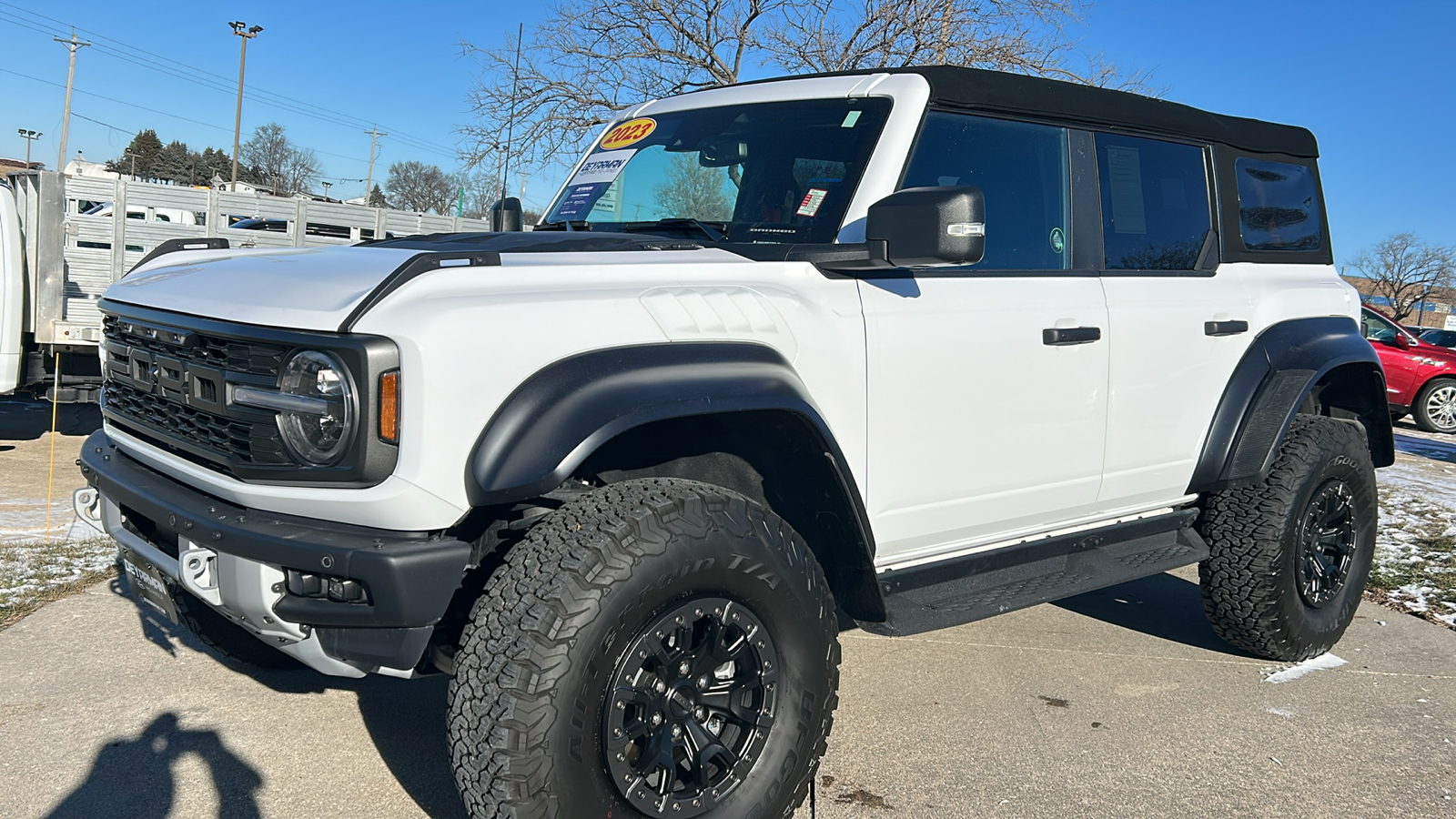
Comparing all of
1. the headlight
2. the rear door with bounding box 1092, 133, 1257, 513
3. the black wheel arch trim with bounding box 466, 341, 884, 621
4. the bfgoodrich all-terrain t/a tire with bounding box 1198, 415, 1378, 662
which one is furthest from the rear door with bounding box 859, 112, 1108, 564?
the headlight

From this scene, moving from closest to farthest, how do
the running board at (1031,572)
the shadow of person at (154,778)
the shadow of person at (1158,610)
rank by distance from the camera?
the shadow of person at (154,778) → the running board at (1031,572) → the shadow of person at (1158,610)

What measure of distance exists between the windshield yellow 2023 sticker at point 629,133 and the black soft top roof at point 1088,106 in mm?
453

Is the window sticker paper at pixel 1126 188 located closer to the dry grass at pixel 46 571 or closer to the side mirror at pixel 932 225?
the side mirror at pixel 932 225

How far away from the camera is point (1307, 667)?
4.68 metres

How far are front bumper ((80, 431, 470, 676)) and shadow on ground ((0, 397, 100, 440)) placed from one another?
7.46 meters

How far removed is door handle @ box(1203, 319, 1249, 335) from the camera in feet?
13.7

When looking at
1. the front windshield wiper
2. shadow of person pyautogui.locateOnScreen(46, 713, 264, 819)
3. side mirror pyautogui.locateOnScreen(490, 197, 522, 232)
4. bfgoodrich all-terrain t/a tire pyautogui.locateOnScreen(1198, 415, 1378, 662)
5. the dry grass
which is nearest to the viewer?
shadow of person pyautogui.locateOnScreen(46, 713, 264, 819)

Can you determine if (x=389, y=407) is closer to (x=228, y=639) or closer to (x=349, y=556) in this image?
(x=349, y=556)

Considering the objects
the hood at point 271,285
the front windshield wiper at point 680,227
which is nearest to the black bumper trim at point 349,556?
the hood at point 271,285

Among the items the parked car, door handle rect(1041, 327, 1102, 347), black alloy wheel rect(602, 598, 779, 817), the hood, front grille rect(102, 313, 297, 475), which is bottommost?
black alloy wheel rect(602, 598, 779, 817)

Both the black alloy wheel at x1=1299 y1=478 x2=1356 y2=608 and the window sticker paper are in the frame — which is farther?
the black alloy wheel at x1=1299 y1=478 x2=1356 y2=608

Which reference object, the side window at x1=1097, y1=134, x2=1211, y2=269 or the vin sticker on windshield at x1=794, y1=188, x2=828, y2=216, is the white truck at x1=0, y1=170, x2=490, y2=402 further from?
the side window at x1=1097, y1=134, x2=1211, y2=269

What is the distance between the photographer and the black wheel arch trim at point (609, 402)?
8.01ft

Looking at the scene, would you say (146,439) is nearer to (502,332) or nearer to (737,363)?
(502,332)
